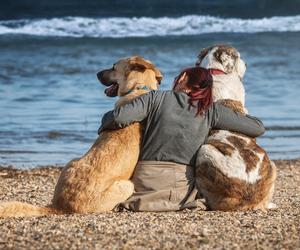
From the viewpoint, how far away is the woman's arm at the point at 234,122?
26.5 ft

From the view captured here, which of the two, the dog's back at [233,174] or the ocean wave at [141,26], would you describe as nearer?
the dog's back at [233,174]

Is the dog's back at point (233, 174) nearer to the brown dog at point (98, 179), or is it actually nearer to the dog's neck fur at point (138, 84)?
the brown dog at point (98, 179)

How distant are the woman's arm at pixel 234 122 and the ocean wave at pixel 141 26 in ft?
95.4

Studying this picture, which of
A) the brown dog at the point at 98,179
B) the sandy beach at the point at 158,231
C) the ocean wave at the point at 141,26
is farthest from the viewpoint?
the ocean wave at the point at 141,26

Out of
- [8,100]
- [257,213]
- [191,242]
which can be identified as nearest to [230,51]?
[257,213]

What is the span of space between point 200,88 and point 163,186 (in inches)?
34.9

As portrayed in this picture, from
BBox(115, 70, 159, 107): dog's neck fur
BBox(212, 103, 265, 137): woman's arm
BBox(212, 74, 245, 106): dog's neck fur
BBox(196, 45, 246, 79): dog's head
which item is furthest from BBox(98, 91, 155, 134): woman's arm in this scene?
BBox(196, 45, 246, 79): dog's head

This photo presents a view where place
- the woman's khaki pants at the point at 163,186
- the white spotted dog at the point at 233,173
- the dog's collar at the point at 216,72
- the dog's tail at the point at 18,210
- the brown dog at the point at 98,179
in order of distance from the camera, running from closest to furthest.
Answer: the dog's tail at the point at 18,210
the brown dog at the point at 98,179
the white spotted dog at the point at 233,173
the woman's khaki pants at the point at 163,186
the dog's collar at the point at 216,72

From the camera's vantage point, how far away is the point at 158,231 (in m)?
6.79

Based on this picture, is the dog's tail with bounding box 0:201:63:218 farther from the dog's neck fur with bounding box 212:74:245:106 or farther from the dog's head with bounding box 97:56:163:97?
the dog's neck fur with bounding box 212:74:245:106

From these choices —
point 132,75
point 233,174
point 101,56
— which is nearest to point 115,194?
point 233,174

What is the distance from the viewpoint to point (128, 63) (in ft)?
27.2

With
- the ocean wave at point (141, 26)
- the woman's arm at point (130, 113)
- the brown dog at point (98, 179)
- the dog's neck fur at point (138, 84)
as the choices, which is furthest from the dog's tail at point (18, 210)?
the ocean wave at point (141, 26)

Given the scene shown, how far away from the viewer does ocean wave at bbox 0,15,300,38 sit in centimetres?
3875
